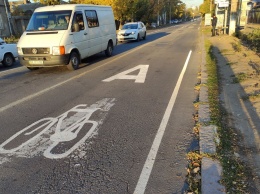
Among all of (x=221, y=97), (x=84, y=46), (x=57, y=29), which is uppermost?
(x=57, y=29)

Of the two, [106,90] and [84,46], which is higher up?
[84,46]

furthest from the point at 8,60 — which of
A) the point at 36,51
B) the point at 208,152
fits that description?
the point at 208,152

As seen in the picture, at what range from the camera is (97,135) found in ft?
13.9

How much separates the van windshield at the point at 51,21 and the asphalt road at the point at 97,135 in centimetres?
259

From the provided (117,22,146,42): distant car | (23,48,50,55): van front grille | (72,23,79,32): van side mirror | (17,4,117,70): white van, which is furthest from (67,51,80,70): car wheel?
(117,22,146,42): distant car

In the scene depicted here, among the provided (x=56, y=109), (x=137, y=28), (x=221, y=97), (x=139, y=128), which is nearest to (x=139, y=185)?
(x=139, y=128)

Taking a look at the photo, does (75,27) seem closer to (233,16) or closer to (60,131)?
(60,131)

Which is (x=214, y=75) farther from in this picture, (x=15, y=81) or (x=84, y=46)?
(x=15, y=81)

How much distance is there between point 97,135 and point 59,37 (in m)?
5.81

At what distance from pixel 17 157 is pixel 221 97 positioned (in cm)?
453

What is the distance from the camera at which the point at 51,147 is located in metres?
3.85

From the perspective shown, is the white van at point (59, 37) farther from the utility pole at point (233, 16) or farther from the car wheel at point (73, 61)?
the utility pole at point (233, 16)

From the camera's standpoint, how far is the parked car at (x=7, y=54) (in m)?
11.0

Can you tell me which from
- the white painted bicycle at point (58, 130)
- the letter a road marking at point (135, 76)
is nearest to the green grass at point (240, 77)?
the letter a road marking at point (135, 76)
